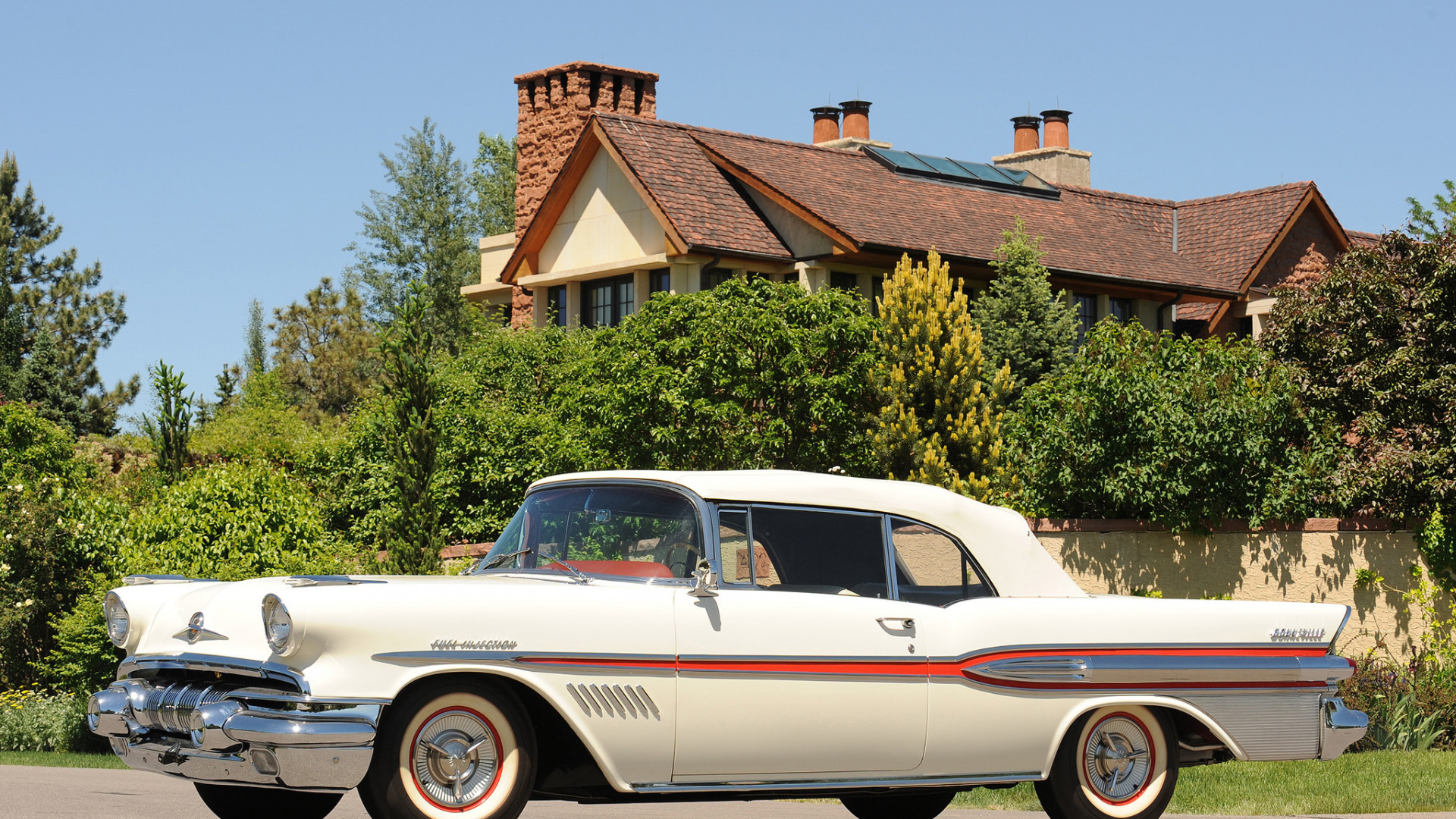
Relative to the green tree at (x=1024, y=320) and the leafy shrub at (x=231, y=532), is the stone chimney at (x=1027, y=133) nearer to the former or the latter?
the green tree at (x=1024, y=320)

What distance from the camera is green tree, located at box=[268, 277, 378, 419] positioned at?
2077 inches

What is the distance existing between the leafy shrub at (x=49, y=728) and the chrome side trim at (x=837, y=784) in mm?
14650

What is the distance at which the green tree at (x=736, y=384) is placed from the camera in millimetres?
21031

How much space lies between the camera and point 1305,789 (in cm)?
1136

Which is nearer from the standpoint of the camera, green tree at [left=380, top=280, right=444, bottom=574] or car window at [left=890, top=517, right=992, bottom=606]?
car window at [left=890, top=517, right=992, bottom=606]

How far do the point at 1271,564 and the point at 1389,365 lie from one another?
231cm

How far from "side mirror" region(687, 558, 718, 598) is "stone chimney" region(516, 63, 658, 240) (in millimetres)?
24533

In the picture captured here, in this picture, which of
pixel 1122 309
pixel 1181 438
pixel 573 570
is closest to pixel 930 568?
pixel 573 570

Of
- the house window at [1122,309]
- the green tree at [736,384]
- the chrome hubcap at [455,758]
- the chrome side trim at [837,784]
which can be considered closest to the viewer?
the chrome hubcap at [455,758]

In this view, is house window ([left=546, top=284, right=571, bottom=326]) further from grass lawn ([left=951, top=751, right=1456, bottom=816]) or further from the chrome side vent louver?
the chrome side vent louver

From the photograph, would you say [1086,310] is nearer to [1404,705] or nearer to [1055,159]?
[1055,159]

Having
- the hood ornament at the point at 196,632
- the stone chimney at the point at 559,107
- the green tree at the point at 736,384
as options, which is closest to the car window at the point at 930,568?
the hood ornament at the point at 196,632

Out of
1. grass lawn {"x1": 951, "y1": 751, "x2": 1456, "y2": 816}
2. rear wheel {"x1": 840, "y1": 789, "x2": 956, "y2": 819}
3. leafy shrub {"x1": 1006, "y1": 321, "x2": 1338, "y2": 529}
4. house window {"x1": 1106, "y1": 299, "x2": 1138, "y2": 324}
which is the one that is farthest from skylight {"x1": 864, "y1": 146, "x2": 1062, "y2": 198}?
rear wheel {"x1": 840, "y1": 789, "x2": 956, "y2": 819}

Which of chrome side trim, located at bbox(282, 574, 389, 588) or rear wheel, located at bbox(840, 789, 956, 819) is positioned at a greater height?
chrome side trim, located at bbox(282, 574, 389, 588)
